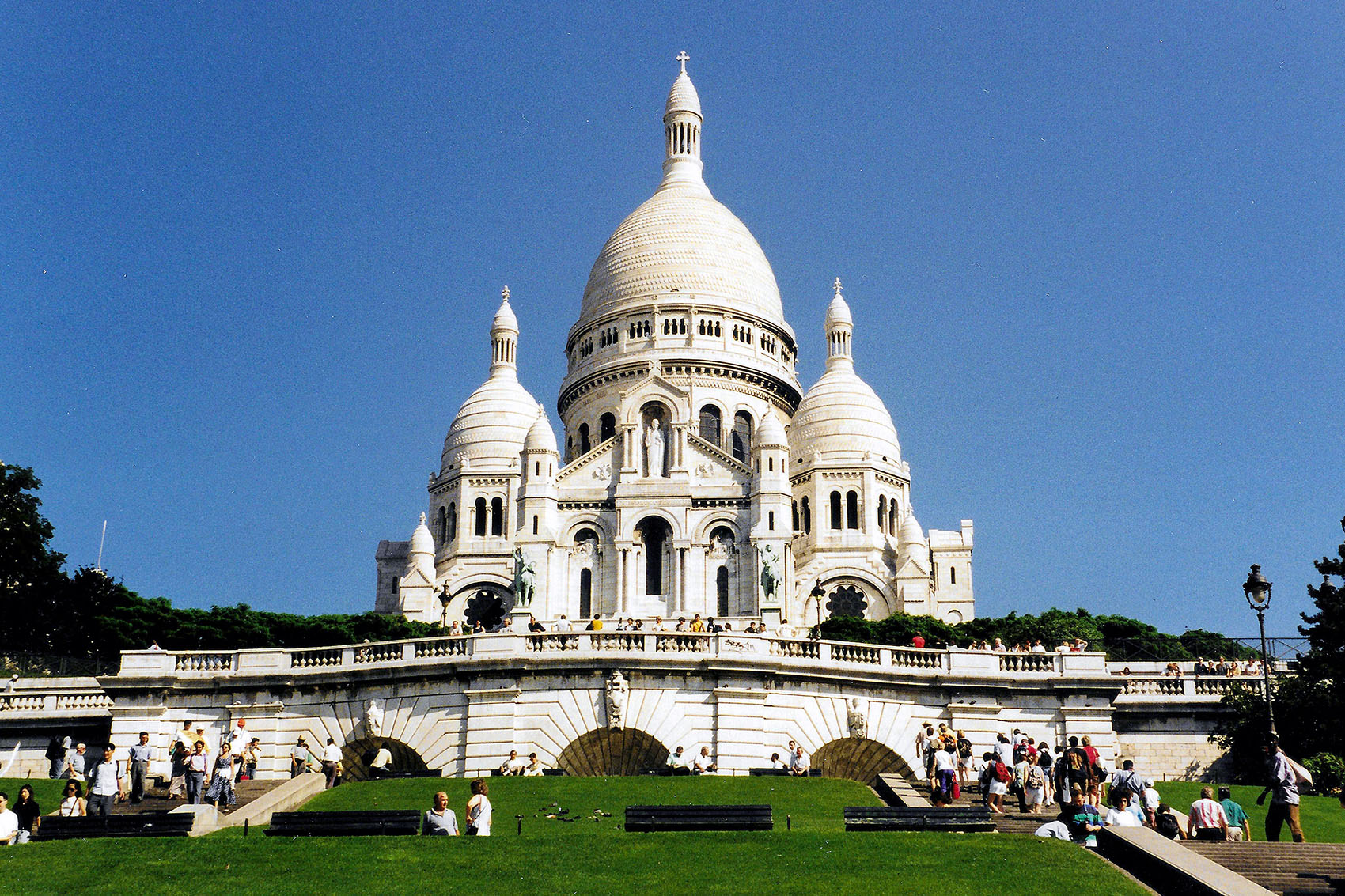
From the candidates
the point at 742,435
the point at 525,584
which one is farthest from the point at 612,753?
the point at 742,435

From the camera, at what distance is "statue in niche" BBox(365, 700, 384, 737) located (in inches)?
1421

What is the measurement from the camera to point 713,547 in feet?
255

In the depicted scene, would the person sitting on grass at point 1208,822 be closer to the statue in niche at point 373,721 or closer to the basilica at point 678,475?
the statue in niche at point 373,721

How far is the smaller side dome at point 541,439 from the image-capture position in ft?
266

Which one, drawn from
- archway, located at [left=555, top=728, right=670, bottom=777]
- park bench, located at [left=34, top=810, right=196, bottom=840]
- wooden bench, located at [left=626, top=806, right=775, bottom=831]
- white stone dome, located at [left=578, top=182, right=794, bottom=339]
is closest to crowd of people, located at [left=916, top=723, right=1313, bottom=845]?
wooden bench, located at [left=626, top=806, right=775, bottom=831]

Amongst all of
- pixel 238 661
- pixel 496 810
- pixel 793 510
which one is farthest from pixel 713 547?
pixel 496 810

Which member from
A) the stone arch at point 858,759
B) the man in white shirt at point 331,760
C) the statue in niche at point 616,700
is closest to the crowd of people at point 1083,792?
the stone arch at point 858,759

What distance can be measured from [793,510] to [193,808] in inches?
2432

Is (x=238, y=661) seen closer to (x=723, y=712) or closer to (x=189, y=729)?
(x=189, y=729)

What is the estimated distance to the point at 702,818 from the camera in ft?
76.3

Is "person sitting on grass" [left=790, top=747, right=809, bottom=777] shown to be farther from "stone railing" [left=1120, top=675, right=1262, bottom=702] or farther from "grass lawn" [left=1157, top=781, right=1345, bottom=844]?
"stone railing" [left=1120, top=675, right=1262, bottom=702]

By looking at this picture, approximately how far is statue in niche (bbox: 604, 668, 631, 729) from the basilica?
1132 inches

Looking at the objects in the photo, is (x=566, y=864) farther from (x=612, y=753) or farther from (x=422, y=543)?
(x=422, y=543)

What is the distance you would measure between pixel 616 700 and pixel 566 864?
14204 mm
